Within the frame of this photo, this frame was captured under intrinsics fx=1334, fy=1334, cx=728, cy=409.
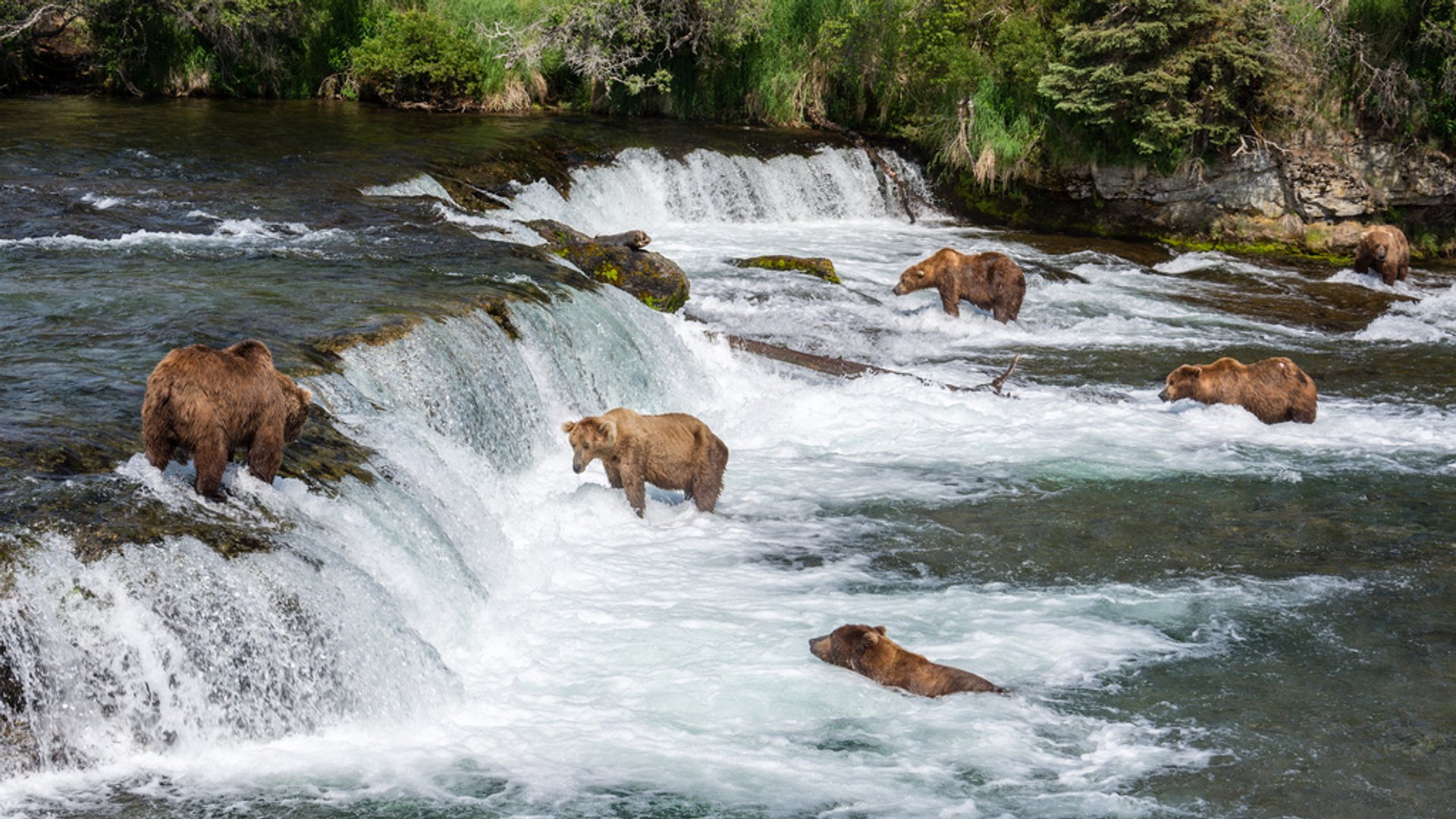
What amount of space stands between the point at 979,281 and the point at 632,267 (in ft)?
13.1

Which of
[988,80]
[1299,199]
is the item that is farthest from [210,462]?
[988,80]

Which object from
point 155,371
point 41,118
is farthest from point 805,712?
point 41,118

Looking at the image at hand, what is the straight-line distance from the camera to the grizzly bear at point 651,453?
8492mm

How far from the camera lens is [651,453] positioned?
29.0ft

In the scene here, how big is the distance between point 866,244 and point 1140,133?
467cm

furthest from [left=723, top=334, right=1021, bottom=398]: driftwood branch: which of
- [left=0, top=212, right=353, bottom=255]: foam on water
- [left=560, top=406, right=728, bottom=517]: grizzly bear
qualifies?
[left=0, top=212, right=353, bottom=255]: foam on water

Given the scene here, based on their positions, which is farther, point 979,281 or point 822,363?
point 979,281

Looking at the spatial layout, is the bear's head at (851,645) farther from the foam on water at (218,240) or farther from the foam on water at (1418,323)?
the foam on water at (1418,323)

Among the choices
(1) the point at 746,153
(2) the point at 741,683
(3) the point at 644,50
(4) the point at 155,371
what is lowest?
(2) the point at 741,683

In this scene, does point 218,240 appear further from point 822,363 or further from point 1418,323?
point 1418,323

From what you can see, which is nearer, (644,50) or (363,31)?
(644,50)

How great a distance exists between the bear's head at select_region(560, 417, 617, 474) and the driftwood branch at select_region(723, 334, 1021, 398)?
4.63 metres

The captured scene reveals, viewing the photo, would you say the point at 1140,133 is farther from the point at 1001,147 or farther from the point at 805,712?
the point at 805,712

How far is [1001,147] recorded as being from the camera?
22344 mm
